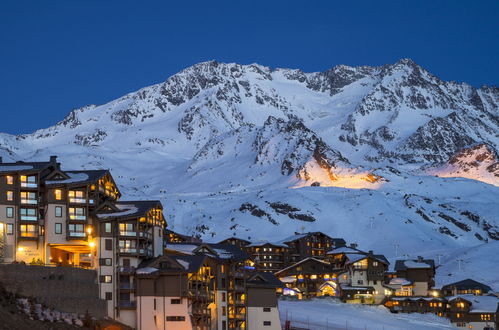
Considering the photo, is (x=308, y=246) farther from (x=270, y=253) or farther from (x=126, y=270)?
(x=126, y=270)

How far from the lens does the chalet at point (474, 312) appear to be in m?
130

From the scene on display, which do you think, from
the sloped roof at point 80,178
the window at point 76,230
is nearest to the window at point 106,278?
the window at point 76,230

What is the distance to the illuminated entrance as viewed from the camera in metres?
94.9

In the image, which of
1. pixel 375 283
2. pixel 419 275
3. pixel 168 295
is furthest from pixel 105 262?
pixel 419 275

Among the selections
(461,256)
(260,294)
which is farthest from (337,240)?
(260,294)

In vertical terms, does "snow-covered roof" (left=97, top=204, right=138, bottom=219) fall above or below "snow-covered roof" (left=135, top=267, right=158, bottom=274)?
above

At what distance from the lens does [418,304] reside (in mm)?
138625

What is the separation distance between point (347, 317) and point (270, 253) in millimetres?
51690

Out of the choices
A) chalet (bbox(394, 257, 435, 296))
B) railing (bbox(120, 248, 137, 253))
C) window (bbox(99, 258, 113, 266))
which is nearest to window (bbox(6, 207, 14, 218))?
window (bbox(99, 258, 113, 266))

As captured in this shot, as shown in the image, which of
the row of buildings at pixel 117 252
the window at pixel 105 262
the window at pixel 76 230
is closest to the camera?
the row of buildings at pixel 117 252

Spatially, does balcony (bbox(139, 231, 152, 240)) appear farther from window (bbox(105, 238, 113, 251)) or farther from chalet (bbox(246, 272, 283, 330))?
chalet (bbox(246, 272, 283, 330))

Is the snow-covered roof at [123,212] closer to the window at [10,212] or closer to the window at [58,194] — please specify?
the window at [58,194]

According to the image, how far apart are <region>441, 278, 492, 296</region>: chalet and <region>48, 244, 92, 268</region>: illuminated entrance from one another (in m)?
73.2

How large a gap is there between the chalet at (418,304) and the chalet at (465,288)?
8586 millimetres
